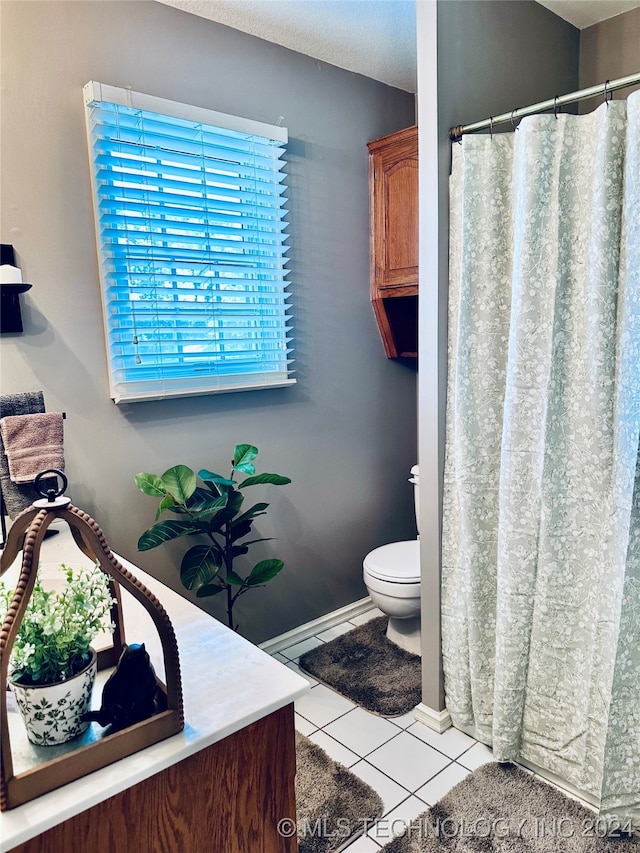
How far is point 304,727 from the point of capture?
2.28 m

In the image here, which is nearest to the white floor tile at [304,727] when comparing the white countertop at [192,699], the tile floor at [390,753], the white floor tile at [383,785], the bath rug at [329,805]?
the tile floor at [390,753]

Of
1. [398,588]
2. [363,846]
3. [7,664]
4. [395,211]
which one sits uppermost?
[395,211]

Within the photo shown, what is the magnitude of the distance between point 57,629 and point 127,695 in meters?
0.17

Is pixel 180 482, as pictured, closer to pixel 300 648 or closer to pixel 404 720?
pixel 300 648

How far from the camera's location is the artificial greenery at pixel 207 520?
220 cm

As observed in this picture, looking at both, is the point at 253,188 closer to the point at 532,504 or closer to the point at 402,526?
the point at 532,504

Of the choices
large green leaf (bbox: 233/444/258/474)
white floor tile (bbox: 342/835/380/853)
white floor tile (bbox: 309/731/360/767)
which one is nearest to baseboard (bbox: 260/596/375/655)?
white floor tile (bbox: 309/731/360/767)

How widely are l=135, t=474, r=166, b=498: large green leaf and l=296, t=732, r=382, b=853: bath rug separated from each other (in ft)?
3.40

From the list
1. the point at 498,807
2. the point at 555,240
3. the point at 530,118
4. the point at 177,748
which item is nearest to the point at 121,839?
the point at 177,748

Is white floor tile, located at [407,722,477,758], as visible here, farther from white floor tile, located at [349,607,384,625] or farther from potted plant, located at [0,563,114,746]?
potted plant, located at [0,563,114,746]

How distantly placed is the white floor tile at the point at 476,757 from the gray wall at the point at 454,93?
179mm

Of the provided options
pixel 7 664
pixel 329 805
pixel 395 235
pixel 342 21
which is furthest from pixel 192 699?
pixel 342 21

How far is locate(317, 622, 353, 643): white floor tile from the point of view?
2913mm

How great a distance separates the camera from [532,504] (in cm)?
190
